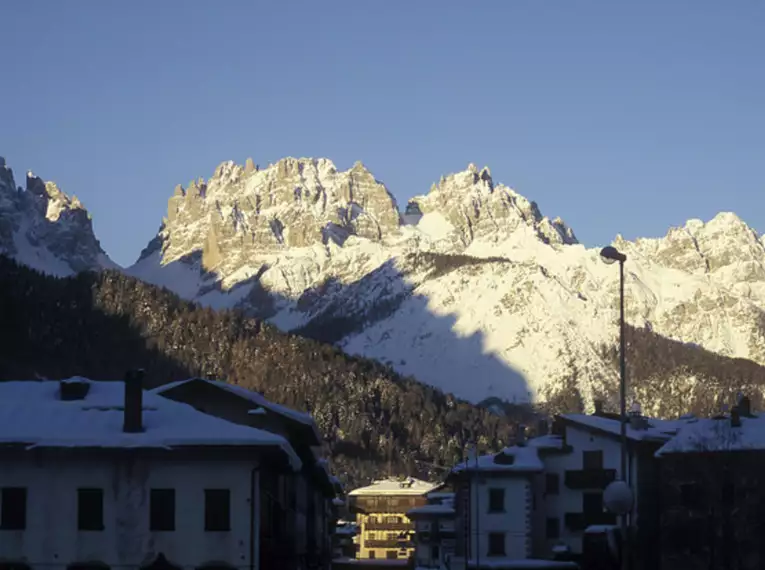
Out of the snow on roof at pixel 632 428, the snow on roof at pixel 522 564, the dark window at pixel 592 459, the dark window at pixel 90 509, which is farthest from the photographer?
the dark window at pixel 592 459

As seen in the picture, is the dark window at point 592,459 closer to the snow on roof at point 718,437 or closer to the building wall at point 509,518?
the building wall at point 509,518

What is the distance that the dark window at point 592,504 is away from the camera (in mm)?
103062

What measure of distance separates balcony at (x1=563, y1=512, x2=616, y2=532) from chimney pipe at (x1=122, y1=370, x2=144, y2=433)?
157 ft

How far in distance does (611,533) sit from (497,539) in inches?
2517

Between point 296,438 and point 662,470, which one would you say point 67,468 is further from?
point 662,470

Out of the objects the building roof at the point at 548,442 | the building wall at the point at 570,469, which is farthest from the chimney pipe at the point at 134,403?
the building roof at the point at 548,442

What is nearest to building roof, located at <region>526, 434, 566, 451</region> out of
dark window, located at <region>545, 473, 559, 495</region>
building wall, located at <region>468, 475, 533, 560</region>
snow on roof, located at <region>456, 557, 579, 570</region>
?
dark window, located at <region>545, 473, 559, 495</region>

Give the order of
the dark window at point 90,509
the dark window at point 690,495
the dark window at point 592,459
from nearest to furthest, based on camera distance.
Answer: the dark window at point 90,509 < the dark window at point 690,495 < the dark window at point 592,459

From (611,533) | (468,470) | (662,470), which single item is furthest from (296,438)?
(611,533)

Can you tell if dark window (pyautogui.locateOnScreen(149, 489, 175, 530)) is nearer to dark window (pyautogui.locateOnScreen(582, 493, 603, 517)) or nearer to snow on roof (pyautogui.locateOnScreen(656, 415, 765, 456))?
snow on roof (pyautogui.locateOnScreen(656, 415, 765, 456))

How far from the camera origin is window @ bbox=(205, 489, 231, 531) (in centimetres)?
5794

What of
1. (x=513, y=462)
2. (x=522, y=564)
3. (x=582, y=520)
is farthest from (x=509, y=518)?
(x=522, y=564)

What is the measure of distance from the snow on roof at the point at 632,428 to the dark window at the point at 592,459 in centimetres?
193

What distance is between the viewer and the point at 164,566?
57406 mm
